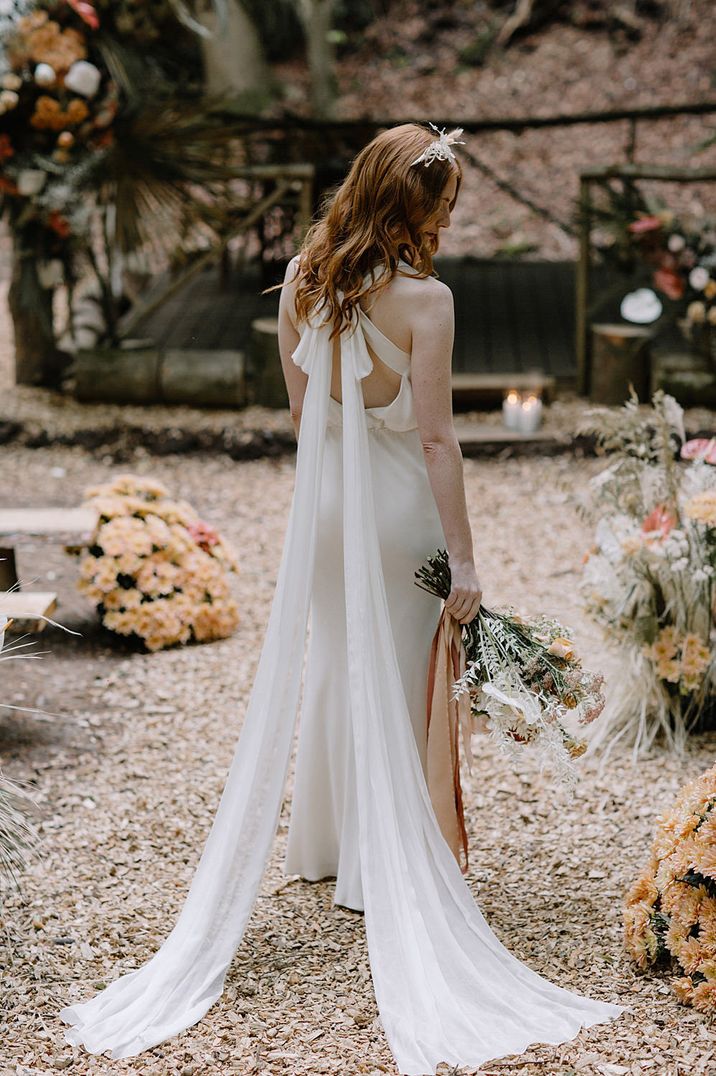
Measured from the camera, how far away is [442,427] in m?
2.62

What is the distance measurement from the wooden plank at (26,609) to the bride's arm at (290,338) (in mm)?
1404

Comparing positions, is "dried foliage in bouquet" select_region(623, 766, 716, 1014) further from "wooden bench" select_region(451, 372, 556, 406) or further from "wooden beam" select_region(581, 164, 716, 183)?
"wooden beam" select_region(581, 164, 716, 183)

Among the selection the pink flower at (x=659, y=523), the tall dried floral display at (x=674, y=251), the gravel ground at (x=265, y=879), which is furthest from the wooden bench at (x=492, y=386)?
the pink flower at (x=659, y=523)

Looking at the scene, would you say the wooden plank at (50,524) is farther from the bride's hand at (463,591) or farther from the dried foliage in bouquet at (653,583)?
the bride's hand at (463,591)

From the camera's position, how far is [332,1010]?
260 cm

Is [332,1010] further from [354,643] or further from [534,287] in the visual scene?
[534,287]

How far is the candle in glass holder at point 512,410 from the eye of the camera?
736 cm

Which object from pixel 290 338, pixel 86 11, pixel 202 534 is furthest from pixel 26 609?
pixel 86 11

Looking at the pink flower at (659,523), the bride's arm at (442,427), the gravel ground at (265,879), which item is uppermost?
the bride's arm at (442,427)

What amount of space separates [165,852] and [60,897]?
34 centimetres

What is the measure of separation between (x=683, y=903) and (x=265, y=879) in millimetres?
1129

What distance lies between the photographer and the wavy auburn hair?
2.51 metres

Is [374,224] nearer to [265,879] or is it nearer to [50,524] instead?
[265,879]

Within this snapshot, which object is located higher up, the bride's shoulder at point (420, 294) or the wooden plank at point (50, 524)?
the bride's shoulder at point (420, 294)
